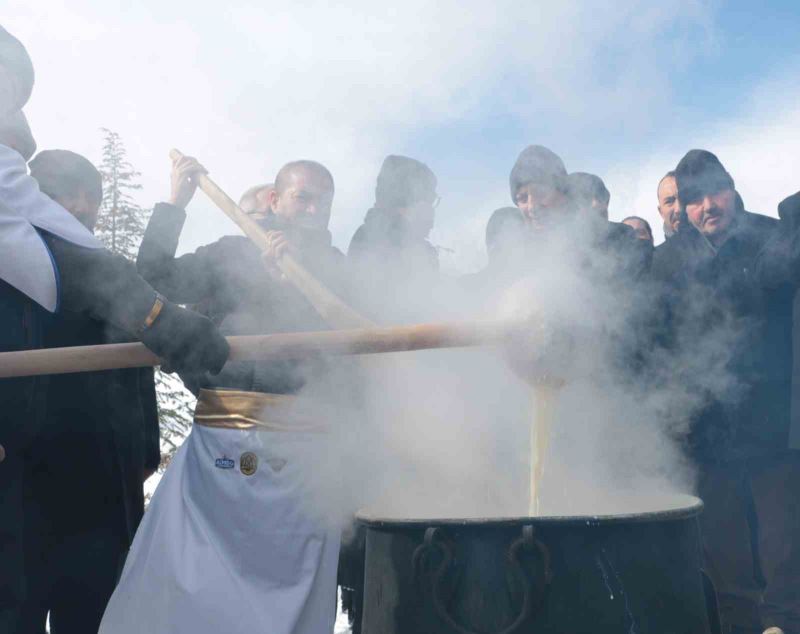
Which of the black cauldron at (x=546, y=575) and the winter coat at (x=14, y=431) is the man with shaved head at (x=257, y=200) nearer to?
the winter coat at (x=14, y=431)

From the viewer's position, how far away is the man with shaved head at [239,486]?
3.17m

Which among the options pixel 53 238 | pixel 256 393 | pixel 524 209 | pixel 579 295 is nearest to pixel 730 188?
pixel 524 209

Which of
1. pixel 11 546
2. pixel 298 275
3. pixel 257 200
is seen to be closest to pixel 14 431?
pixel 11 546

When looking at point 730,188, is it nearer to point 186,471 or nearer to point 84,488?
point 186,471

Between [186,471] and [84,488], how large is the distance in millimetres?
421

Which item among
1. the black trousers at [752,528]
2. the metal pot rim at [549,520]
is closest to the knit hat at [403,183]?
the black trousers at [752,528]

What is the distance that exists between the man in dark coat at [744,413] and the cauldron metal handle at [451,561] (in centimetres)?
192

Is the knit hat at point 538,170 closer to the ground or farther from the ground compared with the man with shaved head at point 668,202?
closer to the ground

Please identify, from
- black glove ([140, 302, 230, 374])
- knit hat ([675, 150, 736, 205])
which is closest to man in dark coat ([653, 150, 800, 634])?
knit hat ([675, 150, 736, 205])

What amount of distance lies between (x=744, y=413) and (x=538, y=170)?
1446 millimetres

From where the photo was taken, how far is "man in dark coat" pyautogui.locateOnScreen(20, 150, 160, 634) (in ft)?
9.86

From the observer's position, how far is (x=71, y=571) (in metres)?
3.13

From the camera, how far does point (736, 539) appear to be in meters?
3.94

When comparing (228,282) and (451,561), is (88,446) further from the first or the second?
(451,561)
